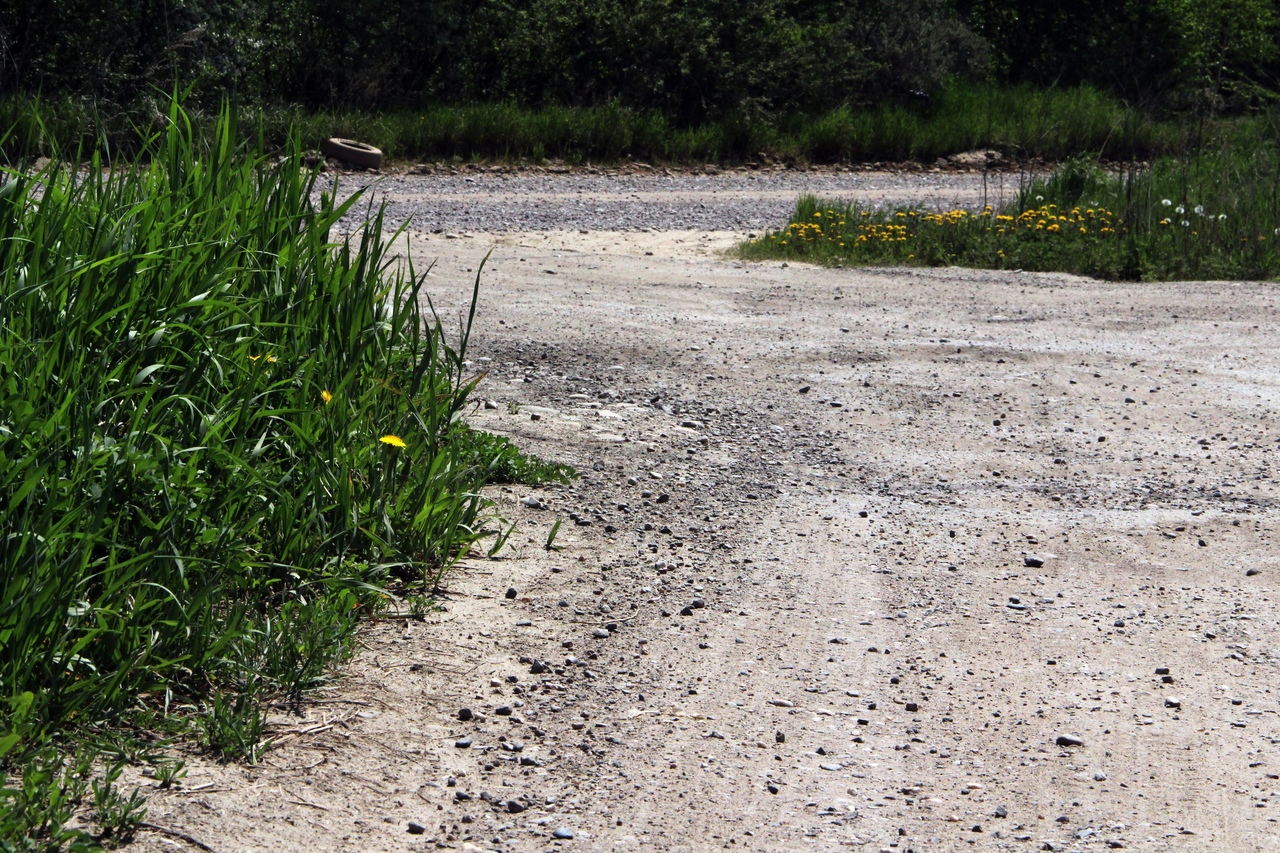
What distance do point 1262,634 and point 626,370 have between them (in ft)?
12.8

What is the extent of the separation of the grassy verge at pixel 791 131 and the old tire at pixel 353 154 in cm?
34

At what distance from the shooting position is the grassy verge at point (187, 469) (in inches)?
117

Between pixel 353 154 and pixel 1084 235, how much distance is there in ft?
29.3

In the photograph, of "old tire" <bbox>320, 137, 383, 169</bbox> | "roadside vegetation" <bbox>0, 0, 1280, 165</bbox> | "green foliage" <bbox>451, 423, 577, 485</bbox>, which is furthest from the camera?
"roadside vegetation" <bbox>0, 0, 1280, 165</bbox>

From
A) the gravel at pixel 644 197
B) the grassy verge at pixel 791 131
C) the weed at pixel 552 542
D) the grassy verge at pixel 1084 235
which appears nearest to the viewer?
the weed at pixel 552 542

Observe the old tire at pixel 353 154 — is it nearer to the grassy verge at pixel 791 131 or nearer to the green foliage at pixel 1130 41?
the grassy verge at pixel 791 131

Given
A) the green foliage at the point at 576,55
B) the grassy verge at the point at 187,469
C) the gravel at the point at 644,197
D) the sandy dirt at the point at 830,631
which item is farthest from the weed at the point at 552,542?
the green foliage at the point at 576,55

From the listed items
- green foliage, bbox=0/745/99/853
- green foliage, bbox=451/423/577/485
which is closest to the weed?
green foliage, bbox=451/423/577/485

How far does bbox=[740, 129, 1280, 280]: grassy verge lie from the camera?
1127cm

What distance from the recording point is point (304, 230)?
15.1ft

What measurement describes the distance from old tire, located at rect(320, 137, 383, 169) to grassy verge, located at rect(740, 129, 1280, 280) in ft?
20.3

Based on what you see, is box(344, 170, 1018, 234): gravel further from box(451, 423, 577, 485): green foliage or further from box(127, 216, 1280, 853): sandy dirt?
box(451, 423, 577, 485): green foliage

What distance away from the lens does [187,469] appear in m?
3.49

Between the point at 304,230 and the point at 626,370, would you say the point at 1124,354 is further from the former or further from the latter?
the point at 304,230
